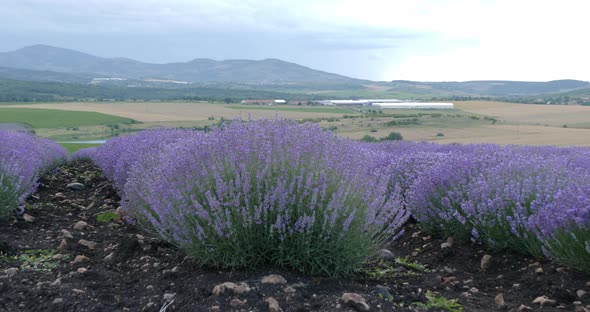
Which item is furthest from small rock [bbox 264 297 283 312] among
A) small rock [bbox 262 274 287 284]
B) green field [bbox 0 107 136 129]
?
green field [bbox 0 107 136 129]

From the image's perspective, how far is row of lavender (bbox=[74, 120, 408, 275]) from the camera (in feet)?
12.5

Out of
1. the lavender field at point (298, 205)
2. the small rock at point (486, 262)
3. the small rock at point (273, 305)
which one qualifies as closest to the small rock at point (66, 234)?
the lavender field at point (298, 205)

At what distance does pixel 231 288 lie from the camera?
351 centimetres

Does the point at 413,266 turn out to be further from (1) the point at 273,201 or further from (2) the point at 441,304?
(1) the point at 273,201

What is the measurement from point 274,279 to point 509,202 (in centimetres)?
225

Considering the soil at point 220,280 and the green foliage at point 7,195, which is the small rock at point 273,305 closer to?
the soil at point 220,280

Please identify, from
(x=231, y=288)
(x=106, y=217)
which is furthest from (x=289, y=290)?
(x=106, y=217)

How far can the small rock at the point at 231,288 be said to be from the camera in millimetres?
3482

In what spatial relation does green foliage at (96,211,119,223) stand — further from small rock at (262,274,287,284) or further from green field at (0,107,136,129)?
green field at (0,107,136,129)

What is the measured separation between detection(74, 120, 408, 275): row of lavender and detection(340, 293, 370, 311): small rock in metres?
0.48

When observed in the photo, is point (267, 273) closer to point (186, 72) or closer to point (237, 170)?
point (237, 170)

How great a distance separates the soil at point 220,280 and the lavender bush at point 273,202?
0.16 m

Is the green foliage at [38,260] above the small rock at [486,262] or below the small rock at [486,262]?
below

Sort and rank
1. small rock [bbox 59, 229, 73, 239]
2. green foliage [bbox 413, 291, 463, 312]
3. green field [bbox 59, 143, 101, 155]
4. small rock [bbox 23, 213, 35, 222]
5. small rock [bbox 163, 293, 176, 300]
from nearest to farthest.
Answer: green foliage [bbox 413, 291, 463, 312], small rock [bbox 163, 293, 176, 300], small rock [bbox 59, 229, 73, 239], small rock [bbox 23, 213, 35, 222], green field [bbox 59, 143, 101, 155]
